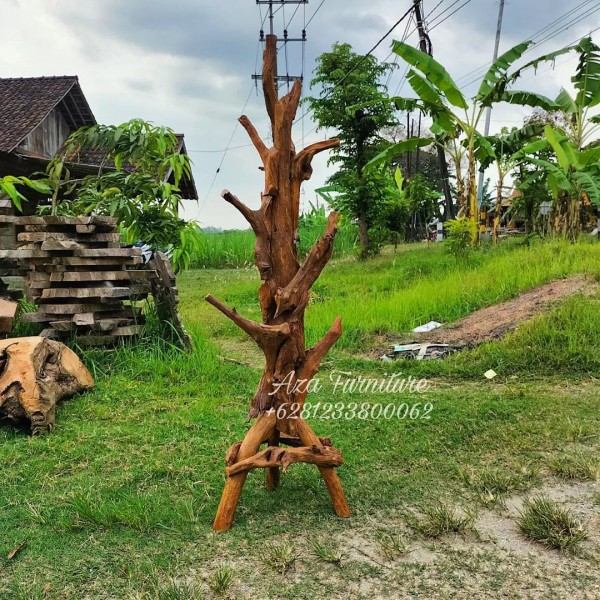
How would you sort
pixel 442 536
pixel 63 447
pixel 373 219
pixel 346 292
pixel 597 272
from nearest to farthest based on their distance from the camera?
pixel 442 536 → pixel 63 447 → pixel 597 272 → pixel 346 292 → pixel 373 219

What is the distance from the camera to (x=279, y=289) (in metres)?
2.68

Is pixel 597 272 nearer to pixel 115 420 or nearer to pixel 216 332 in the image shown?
pixel 216 332

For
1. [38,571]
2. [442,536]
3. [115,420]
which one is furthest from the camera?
[115,420]

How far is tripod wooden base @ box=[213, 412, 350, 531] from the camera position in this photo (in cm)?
267

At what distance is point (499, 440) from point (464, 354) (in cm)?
210

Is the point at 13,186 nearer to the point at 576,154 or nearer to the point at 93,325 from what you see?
the point at 93,325

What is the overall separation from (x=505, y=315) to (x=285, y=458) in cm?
488

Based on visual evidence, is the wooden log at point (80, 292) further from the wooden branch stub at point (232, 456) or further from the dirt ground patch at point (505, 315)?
the dirt ground patch at point (505, 315)

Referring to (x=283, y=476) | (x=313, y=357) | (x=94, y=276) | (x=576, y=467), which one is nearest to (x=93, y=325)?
(x=94, y=276)

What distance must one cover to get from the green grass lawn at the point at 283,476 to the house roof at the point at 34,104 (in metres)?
8.60

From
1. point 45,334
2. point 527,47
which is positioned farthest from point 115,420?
point 527,47

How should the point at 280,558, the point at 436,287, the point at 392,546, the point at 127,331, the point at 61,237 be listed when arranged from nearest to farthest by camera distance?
the point at 280,558 < the point at 392,546 < the point at 61,237 < the point at 127,331 < the point at 436,287

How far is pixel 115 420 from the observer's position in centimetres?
429

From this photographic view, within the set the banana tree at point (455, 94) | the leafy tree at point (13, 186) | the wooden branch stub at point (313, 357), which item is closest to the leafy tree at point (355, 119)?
the banana tree at point (455, 94)
